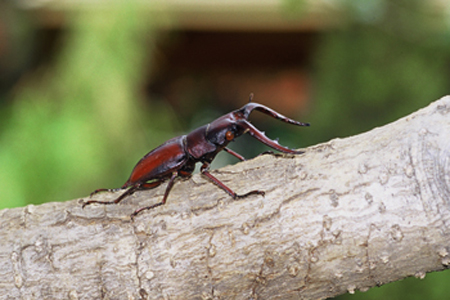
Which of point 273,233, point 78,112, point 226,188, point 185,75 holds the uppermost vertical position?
point 185,75

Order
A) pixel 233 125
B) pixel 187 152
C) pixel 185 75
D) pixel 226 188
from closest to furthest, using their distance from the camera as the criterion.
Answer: pixel 226 188, pixel 233 125, pixel 187 152, pixel 185 75

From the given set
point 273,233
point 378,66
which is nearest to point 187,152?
point 273,233

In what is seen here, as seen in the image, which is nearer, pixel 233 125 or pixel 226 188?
pixel 226 188

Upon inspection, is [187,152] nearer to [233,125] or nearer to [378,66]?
[233,125]

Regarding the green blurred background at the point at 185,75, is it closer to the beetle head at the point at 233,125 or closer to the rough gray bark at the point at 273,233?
the beetle head at the point at 233,125

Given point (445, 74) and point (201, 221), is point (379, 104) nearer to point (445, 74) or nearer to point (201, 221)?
point (445, 74)

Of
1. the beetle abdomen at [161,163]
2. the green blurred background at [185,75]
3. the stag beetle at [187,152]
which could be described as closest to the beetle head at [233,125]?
the stag beetle at [187,152]

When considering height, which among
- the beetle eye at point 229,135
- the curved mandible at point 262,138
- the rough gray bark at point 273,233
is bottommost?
the rough gray bark at point 273,233
